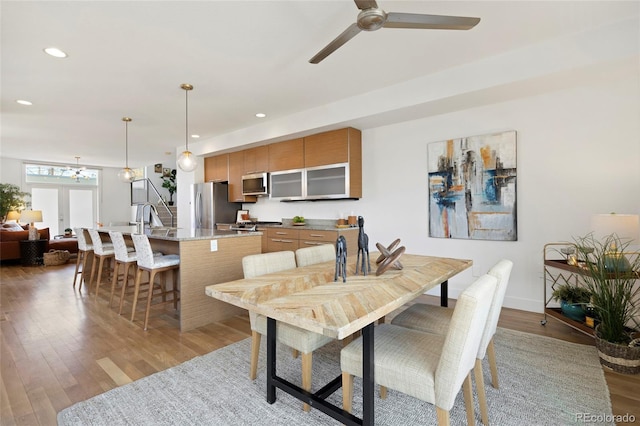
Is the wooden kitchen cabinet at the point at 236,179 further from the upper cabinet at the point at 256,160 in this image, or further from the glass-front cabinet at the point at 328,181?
the glass-front cabinet at the point at 328,181

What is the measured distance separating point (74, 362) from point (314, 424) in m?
1.92

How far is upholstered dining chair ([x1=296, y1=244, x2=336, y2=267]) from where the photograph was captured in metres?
2.35

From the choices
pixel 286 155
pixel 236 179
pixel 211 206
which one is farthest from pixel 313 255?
pixel 211 206

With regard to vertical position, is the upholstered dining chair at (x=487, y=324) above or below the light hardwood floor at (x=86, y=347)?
above

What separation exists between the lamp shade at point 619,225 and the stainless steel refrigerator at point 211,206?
215 inches

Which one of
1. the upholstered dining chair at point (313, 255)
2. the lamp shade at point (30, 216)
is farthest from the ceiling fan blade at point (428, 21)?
the lamp shade at point (30, 216)

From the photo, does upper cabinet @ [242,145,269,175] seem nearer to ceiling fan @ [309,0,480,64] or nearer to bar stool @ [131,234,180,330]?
bar stool @ [131,234,180,330]

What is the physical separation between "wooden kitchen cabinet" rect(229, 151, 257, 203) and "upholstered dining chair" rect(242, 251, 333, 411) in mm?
3910

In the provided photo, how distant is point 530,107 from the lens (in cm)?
329

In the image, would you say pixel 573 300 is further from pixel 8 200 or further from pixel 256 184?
pixel 8 200

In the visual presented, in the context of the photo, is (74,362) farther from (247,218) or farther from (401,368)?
(247,218)

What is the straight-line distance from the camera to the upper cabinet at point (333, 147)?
14.3 ft

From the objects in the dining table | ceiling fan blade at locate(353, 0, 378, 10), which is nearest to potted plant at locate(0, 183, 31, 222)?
the dining table

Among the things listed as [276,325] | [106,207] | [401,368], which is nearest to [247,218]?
[276,325]
